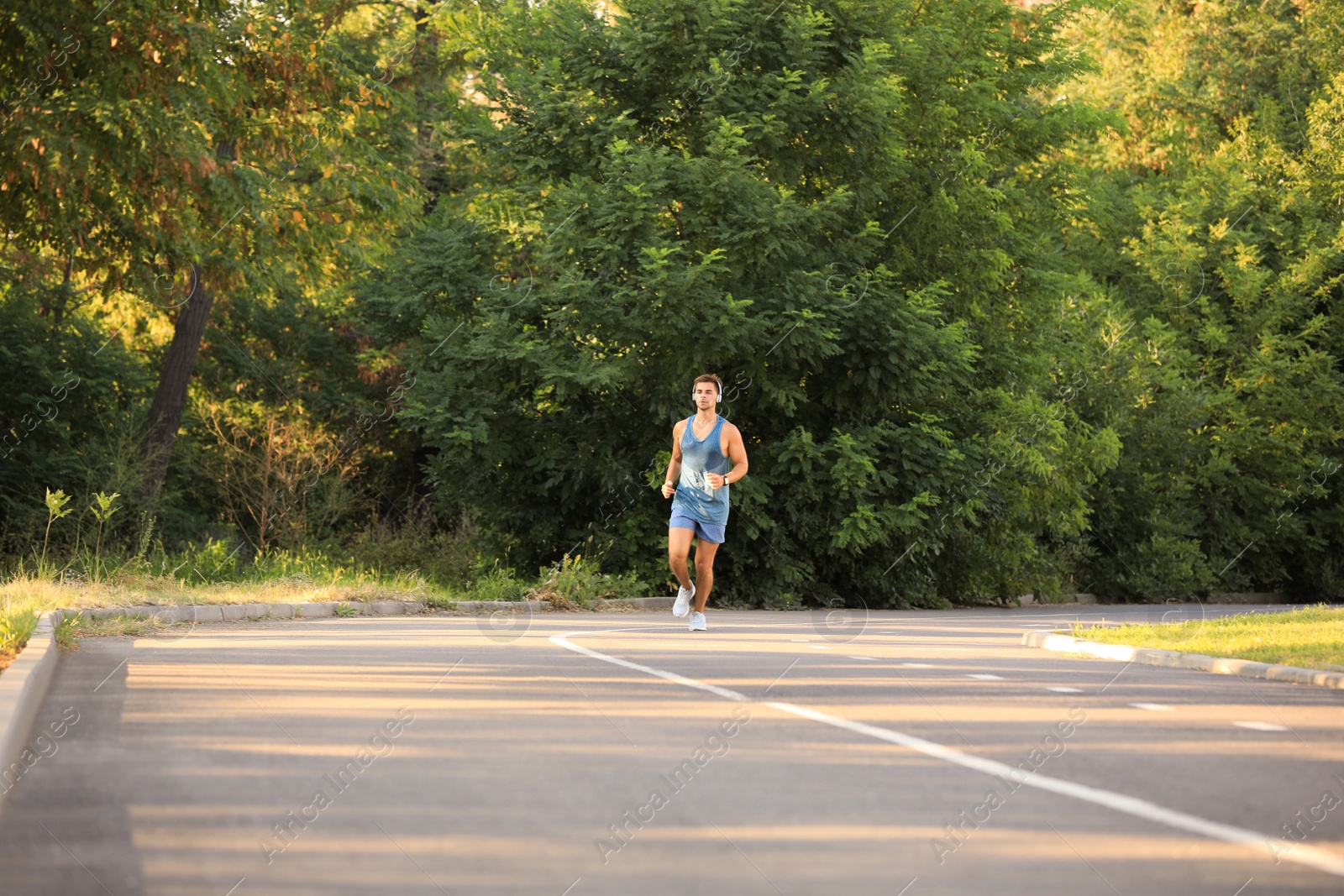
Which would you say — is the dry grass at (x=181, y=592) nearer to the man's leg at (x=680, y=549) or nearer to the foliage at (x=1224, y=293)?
the man's leg at (x=680, y=549)

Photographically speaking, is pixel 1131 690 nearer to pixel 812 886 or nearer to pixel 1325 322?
pixel 812 886

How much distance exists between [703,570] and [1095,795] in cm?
884

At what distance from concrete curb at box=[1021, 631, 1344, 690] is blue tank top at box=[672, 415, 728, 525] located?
3239mm

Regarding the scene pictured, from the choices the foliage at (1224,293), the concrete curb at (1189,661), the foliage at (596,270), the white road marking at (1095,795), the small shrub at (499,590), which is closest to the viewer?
the white road marking at (1095,795)

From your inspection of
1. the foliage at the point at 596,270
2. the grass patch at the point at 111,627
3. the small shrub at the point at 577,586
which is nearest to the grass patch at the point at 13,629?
the grass patch at the point at 111,627

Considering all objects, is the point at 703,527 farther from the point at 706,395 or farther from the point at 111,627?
the point at 111,627

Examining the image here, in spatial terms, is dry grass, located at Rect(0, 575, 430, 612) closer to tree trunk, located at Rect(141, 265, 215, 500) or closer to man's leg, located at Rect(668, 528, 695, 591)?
man's leg, located at Rect(668, 528, 695, 591)

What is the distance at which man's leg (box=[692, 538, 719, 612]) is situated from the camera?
48.2 ft

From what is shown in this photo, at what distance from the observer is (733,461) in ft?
47.5

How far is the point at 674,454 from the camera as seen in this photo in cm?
1494

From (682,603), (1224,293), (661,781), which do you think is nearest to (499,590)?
(682,603)

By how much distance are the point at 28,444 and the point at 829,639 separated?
24750mm

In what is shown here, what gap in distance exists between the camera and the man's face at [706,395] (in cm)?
1419

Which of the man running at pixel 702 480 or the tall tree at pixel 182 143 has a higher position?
the tall tree at pixel 182 143
